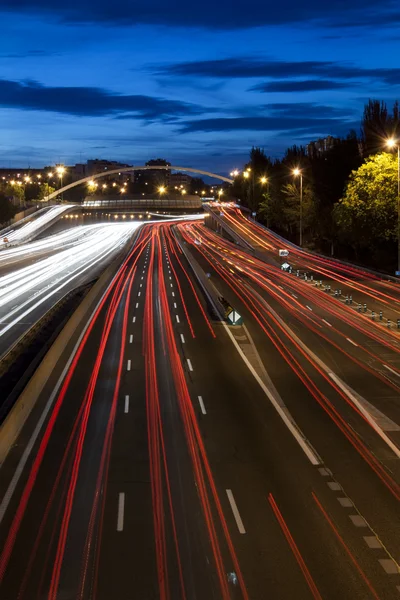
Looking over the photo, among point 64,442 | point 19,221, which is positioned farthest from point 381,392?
point 19,221

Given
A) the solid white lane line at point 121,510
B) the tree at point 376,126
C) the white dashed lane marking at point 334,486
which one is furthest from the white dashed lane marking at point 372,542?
the tree at point 376,126

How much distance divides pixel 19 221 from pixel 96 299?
8732 cm

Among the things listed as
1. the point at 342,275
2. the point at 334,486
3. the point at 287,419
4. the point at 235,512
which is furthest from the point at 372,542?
the point at 342,275

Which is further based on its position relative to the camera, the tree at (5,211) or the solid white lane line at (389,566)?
the tree at (5,211)

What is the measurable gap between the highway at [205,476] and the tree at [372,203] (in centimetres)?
2835

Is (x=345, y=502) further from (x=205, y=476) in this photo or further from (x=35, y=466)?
(x=35, y=466)

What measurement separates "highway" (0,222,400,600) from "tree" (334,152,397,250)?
93.0 feet

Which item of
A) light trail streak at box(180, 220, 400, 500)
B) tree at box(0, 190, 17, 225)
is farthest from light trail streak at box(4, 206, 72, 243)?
light trail streak at box(180, 220, 400, 500)

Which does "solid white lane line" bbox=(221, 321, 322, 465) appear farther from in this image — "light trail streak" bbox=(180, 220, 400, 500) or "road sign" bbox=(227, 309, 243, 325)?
"road sign" bbox=(227, 309, 243, 325)

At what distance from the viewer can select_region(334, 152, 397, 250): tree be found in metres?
59.7

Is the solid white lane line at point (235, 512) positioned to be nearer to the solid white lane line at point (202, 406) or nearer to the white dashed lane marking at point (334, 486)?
the white dashed lane marking at point (334, 486)

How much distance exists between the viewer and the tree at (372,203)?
2351 inches

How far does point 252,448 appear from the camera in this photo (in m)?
19.1

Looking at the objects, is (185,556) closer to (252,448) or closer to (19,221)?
(252,448)
